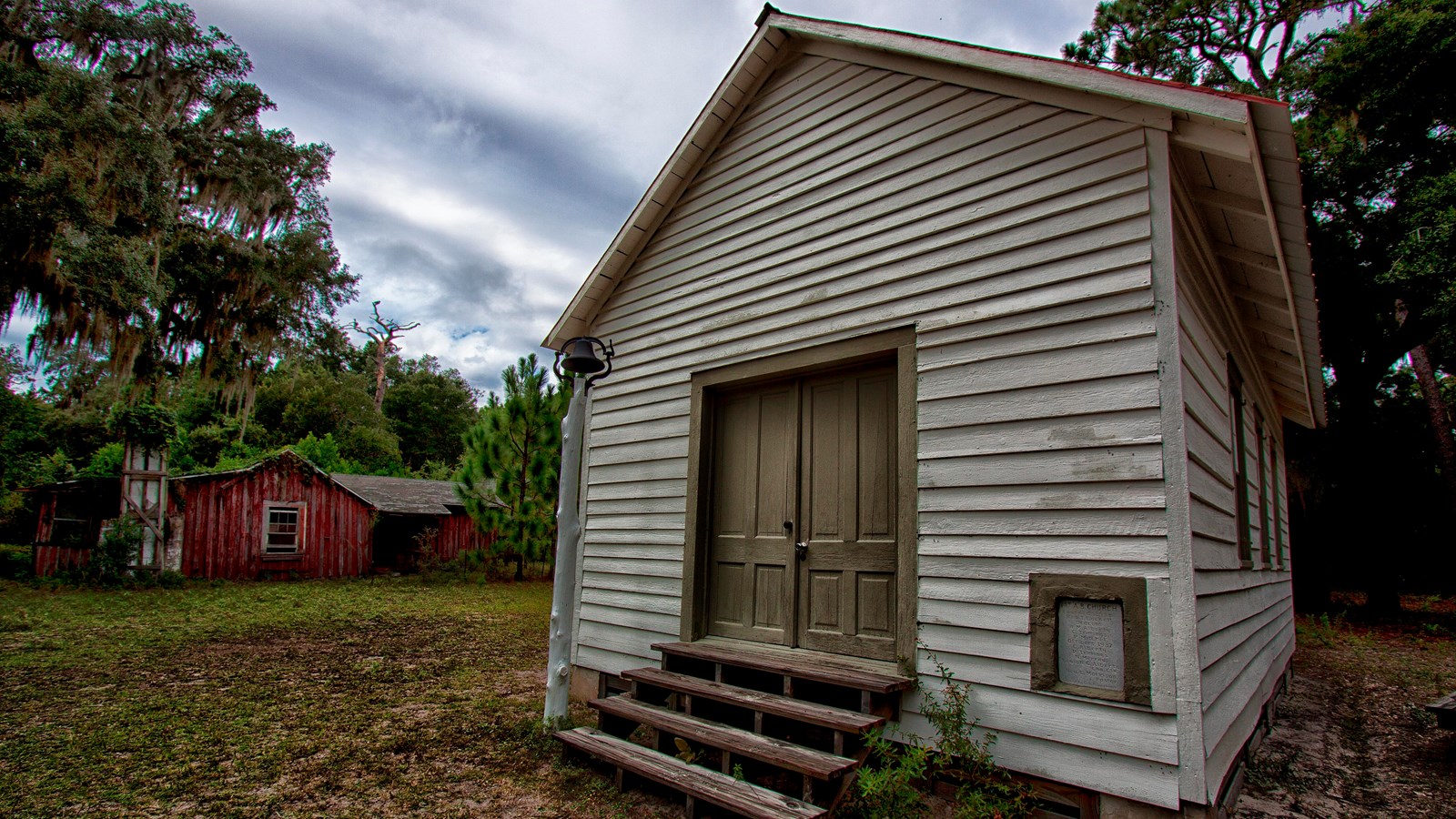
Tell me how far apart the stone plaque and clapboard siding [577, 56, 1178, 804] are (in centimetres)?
13

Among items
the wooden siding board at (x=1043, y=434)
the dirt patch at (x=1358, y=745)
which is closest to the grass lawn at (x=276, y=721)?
the wooden siding board at (x=1043, y=434)

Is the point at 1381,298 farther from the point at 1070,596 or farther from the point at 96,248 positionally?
the point at 96,248

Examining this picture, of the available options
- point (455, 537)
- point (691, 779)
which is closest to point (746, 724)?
point (691, 779)

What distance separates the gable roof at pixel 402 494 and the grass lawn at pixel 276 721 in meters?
9.80

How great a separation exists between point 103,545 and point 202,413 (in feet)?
58.0

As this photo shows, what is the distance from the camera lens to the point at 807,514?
15.4 feet

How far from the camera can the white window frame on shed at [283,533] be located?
1814 cm

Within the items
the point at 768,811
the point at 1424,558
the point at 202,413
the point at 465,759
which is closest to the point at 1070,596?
the point at 768,811

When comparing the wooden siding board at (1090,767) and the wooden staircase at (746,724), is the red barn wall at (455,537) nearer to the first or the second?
the wooden staircase at (746,724)

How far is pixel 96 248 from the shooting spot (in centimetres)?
1330

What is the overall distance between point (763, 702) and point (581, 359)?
2.70 meters

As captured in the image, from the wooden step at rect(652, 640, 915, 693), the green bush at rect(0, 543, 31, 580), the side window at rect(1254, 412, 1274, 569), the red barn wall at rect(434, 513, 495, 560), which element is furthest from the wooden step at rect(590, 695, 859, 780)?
the red barn wall at rect(434, 513, 495, 560)

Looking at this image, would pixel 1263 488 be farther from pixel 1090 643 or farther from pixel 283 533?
pixel 283 533

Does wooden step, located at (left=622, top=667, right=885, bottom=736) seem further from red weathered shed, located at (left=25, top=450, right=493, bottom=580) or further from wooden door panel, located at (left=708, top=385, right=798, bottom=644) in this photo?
red weathered shed, located at (left=25, top=450, right=493, bottom=580)
